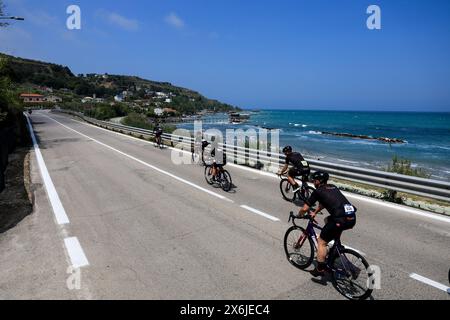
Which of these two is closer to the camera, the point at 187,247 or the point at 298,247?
the point at 298,247

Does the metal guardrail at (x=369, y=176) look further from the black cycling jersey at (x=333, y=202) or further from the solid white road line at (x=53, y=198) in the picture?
the solid white road line at (x=53, y=198)

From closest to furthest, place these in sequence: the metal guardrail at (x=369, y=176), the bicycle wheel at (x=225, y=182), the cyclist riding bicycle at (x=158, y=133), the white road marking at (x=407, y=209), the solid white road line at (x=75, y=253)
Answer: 1. the solid white road line at (x=75, y=253)
2. the white road marking at (x=407, y=209)
3. the metal guardrail at (x=369, y=176)
4. the bicycle wheel at (x=225, y=182)
5. the cyclist riding bicycle at (x=158, y=133)

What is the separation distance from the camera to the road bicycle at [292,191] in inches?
358

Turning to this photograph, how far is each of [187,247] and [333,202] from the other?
9.37ft

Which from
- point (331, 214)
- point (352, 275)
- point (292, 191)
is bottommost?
point (352, 275)

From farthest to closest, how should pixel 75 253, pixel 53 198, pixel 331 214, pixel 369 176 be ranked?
pixel 369 176 < pixel 53 198 < pixel 75 253 < pixel 331 214

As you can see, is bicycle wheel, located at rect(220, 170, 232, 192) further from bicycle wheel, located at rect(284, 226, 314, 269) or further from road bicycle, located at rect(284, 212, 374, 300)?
road bicycle, located at rect(284, 212, 374, 300)

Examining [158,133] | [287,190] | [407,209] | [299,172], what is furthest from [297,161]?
[158,133]

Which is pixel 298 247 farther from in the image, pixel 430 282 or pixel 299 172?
pixel 299 172

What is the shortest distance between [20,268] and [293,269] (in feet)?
14.8

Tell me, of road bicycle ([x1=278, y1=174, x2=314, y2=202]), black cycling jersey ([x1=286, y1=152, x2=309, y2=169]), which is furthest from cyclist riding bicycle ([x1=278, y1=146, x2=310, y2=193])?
road bicycle ([x1=278, y1=174, x2=314, y2=202])

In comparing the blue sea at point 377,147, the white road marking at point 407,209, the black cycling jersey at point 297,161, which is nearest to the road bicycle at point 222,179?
the black cycling jersey at point 297,161

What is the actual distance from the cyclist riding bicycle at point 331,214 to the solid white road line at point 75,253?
3.85m

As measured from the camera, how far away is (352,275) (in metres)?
4.68
